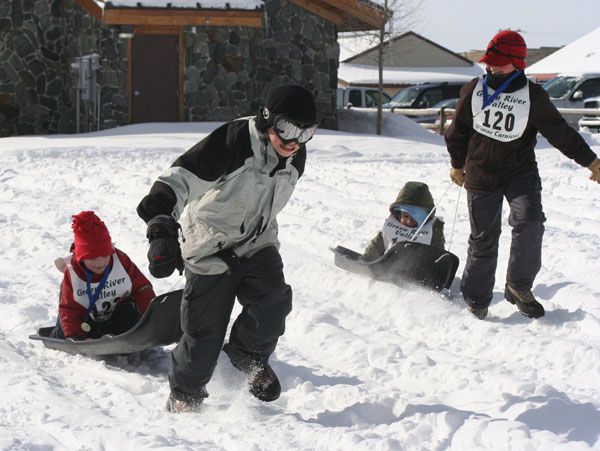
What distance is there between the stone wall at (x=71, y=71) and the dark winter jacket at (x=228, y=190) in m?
16.3

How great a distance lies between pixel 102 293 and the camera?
4.97m

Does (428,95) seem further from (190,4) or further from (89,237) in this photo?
(89,237)

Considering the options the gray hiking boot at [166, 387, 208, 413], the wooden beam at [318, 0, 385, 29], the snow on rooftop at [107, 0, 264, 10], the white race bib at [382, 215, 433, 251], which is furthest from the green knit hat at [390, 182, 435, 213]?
the wooden beam at [318, 0, 385, 29]

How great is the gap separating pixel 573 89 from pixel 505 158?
19380mm

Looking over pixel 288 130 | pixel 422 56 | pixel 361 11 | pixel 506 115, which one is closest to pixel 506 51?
pixel 506 115

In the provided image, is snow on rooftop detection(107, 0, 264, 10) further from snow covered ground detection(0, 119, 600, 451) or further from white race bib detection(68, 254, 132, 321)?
white race bib detection(68, 254, 132, 321)

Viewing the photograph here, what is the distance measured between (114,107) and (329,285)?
14480 mm

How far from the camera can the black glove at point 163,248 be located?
345cm

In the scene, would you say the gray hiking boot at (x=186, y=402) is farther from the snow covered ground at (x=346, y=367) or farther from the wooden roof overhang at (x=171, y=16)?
the wooden roof overhang at (x=171, y=16)

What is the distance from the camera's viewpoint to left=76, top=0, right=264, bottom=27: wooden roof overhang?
1928 cm

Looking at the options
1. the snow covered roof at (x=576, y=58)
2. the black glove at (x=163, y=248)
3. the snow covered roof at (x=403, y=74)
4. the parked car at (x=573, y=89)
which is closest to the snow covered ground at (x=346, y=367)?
the black glove at (x=163, y=248)

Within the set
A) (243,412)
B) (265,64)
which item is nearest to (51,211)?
(243,412)

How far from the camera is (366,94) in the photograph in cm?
2923

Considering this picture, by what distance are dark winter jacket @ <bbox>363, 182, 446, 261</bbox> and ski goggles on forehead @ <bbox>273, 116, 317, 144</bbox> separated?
2.92 metres
